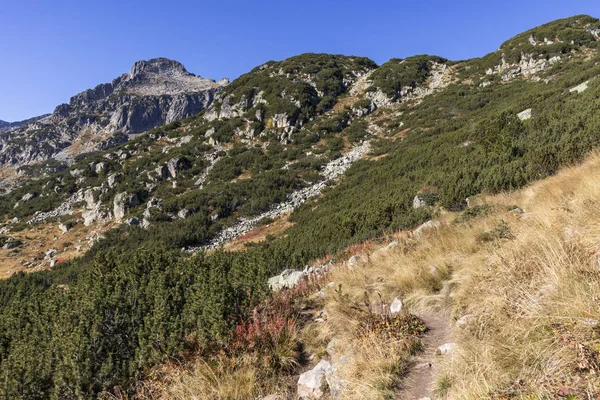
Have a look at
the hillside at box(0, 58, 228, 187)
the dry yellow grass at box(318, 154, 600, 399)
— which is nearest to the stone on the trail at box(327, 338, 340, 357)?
the dry yellow grass at box(318, 154, 600, 399)

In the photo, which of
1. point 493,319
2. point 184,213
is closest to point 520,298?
point 493,319

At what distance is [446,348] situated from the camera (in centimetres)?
266

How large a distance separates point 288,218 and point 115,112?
11280 centimetres

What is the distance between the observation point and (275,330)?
10.9 feet

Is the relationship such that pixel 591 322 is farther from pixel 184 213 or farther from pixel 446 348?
pixel 184 213

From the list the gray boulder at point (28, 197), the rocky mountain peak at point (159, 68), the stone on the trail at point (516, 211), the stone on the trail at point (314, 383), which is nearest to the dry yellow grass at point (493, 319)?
the stone on the trail at point (314, 383)

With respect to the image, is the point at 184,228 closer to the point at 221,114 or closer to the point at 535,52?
the point at 221,114

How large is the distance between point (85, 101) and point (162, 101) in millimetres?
41076

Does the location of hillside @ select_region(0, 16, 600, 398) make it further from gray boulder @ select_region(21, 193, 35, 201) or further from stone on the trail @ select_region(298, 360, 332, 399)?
gray boulder @ select_region(21, 193, 35, 201)

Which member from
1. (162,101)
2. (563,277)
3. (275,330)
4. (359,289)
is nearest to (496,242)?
(563,277)

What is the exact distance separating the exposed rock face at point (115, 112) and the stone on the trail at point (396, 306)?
106 m

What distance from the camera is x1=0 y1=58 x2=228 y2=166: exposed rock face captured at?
92.1 m

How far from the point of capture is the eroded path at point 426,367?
232cm

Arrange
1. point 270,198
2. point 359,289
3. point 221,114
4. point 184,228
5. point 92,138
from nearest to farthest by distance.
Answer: point 359,289 < point 184,228 < point 270,198 < point 221,114 < point 92,138
